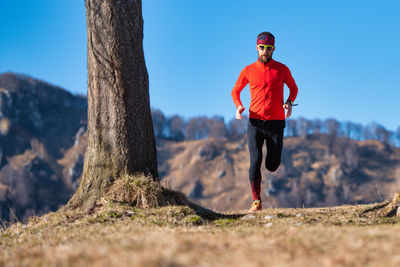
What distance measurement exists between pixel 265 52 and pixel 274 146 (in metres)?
1.92

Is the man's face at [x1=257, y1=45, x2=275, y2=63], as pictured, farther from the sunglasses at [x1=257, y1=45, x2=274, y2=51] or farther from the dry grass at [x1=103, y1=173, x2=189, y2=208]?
the dry grass at [x1=103, y1=173, x2=189, y2=208]

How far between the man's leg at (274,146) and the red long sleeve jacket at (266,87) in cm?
31

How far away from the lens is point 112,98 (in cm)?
770

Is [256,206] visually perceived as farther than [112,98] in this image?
Yes

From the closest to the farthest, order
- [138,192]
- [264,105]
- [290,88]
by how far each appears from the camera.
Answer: [138,192] → [264,105] → [290,88]

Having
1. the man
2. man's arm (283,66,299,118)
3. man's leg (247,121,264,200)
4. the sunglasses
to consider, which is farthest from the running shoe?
the sunglasses

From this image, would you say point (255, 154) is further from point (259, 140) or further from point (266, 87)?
point (266, 87)

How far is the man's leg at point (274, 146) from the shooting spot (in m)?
7.94

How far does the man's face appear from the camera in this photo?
792cm

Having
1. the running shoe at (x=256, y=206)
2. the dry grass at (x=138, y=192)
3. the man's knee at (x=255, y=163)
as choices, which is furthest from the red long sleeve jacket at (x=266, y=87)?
the dry grass at (x=138, y=192)

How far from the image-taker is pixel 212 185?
198 m

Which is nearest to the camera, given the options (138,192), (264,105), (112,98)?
(138,192)

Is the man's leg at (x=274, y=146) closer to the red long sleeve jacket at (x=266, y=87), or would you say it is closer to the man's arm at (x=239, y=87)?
the red long sleeve jacket at (x=266, y=87)

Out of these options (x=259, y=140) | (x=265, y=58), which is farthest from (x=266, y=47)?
(x=259, y=140)
